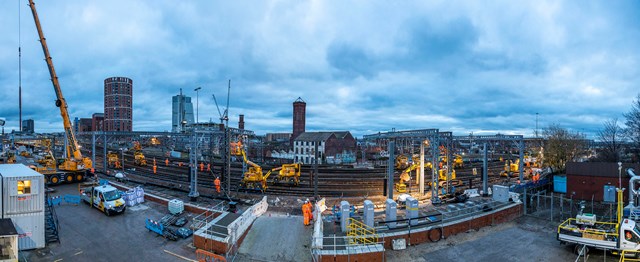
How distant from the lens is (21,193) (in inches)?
567

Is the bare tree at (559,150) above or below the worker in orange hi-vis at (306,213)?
above

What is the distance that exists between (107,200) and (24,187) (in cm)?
630

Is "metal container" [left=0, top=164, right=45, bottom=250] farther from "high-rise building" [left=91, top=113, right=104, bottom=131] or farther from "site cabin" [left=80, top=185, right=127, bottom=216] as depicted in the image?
"high-rise building" [left=91, top=113, right=104, bottom=131]

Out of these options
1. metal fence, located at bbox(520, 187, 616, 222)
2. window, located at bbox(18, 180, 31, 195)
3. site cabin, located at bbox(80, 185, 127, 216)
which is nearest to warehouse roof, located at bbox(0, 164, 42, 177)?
window, located at bbox(18, 180, 31, 195)

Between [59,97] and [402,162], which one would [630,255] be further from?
[59,97]

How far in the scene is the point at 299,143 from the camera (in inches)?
2776

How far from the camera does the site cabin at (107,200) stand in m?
20.1

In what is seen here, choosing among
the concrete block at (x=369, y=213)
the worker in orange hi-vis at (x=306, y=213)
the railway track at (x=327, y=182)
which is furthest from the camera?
the railway track at (x=327, y=182)

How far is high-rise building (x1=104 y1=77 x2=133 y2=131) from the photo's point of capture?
162 metres

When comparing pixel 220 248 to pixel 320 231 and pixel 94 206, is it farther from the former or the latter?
pixel 94 206

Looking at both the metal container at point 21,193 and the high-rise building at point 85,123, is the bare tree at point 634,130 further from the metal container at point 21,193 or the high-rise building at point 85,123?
the high-rise building at point 85,123

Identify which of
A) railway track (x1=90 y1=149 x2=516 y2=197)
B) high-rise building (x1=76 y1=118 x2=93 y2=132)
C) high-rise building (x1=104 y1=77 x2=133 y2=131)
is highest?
high-rise building (x1=104 y1=77 x2=133 y2=131)

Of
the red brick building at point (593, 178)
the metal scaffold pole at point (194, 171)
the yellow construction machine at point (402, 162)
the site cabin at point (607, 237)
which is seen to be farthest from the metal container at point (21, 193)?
the yellow construction machine at point (402, 162)

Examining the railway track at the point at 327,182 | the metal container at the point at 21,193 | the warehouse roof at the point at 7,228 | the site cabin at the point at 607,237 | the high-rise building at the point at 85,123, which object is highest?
the high-rise building at the point at 85,123
